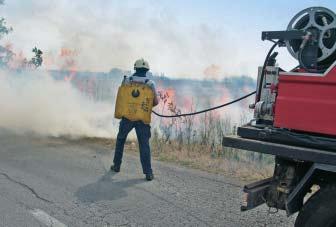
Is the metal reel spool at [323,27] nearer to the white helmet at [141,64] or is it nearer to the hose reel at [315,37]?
the hose reel at [315,37]

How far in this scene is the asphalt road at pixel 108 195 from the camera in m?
4.98

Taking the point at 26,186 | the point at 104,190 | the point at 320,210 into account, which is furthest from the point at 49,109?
the point at 320,210

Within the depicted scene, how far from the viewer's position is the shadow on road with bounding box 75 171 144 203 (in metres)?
5.73

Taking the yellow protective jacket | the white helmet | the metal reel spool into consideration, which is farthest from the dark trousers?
the metal reel spool

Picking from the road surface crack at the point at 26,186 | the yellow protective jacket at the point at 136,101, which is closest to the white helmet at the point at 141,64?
the yellow protective jacket at the point at 136,101

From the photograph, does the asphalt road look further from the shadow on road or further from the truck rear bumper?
the truck rear bumper

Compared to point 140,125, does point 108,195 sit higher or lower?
lower

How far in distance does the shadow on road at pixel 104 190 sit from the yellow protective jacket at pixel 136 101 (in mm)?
1058

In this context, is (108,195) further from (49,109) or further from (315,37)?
(49,109)

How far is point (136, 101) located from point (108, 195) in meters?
1.75

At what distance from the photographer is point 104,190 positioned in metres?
6.09

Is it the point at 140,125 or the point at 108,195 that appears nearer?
the point at 108,195

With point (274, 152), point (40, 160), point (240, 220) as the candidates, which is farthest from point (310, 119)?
point (40, 160)

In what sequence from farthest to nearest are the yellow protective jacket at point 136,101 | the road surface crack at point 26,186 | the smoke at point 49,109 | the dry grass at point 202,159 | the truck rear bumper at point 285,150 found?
1. the smoke at point 49,109
2. the dry grass at point 202,159
3. the yellow protective jacket at point 136,101
4. the road surface crack at point 26,186
5. the truck rear bumper at point 285,150
